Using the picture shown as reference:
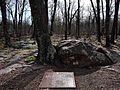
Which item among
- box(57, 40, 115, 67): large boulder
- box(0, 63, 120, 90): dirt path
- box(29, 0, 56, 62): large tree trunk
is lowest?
box(0, 63, 120, 90): dirt path

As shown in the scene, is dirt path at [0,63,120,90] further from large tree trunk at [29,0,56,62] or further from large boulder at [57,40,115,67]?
large tree trunk at [29,0,56,62]

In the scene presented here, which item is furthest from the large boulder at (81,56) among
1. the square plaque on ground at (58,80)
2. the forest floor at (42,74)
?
the square plaque on ground at (58,80)

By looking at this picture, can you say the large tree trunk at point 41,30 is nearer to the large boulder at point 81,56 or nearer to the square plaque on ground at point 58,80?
the large boulder at point 81,56

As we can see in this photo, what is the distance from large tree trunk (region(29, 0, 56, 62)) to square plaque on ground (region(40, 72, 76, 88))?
1.18 metres

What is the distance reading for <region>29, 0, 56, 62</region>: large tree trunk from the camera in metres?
5.19

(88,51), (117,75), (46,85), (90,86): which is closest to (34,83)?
(46,85)

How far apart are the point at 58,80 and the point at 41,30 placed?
2.14m

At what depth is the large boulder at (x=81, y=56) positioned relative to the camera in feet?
16.9

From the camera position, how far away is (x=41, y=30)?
5234 mm

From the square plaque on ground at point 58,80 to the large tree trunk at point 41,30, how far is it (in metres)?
1.18

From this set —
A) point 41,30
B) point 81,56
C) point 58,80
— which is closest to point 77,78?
point 58,80

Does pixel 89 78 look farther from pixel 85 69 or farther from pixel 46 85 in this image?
pixel 46 85

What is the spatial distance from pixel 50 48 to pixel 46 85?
2.17m

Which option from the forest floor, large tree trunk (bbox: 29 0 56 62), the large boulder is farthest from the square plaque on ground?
large tree trunk (bbox: 29 0 56 62)
